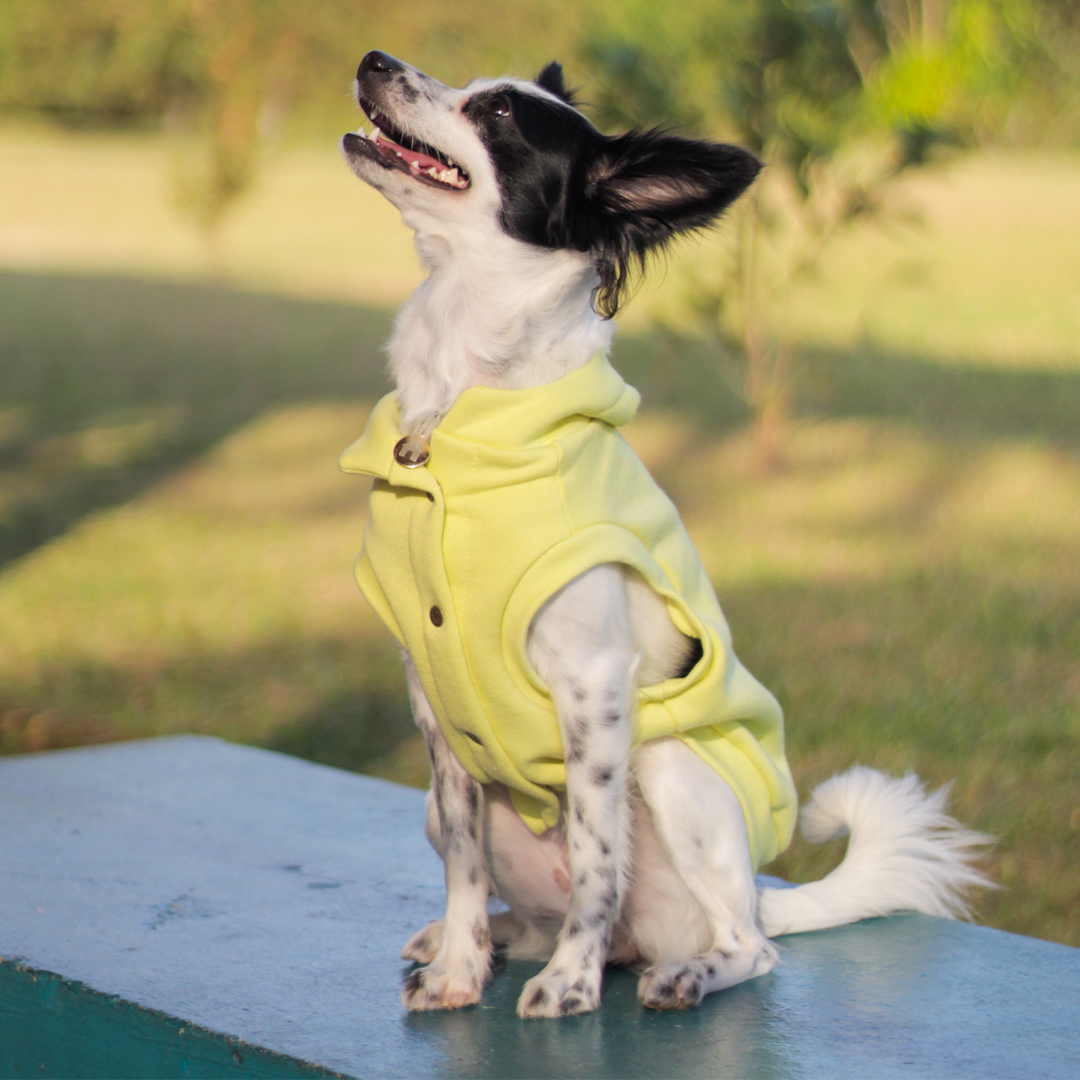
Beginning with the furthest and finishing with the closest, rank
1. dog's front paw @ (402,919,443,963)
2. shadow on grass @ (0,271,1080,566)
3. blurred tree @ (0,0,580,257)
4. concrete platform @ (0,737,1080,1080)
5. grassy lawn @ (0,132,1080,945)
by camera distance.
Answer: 1. blurred tree @ (0,0,580,257)
2. shadow on grass @ (0,271,1080,566)
3. grassy lawn @ (0,132,1080,945)
4. dog's front paw @ (402,919,443,963)
5. concrete platform @ (0,737,1080,1080)

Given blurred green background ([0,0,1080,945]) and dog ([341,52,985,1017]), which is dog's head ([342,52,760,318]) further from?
blurred green background ([0,0,1080,945])

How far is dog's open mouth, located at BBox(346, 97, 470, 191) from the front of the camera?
93.4 inches

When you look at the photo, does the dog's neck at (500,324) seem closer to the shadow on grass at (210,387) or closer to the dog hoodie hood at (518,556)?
the dog hoodie hood at (518,556)

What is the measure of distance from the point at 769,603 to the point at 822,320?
9.13 m

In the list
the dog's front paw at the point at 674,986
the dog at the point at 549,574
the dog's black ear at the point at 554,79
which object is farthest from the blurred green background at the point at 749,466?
the dog's front paw at the point at 674,986

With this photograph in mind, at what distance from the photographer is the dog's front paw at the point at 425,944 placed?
2.59 m

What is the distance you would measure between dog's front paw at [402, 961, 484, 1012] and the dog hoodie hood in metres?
0.30

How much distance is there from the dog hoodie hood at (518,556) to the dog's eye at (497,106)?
1.44ft

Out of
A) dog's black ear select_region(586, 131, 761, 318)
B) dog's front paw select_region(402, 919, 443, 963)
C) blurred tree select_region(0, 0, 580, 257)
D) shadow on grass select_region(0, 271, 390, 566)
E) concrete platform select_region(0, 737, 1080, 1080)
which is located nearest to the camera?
concrete platform select_region(0, 737, 1080, 1080)

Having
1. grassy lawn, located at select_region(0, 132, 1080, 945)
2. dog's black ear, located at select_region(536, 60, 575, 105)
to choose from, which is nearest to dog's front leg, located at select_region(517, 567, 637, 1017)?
grassy lawn, located at select_region(0, 132, 1080, 945)

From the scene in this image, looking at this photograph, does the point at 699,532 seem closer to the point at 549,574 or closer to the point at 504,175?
the point at 504,175

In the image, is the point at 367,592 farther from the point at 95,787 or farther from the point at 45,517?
the point at 45,517

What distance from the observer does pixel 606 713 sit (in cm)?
224

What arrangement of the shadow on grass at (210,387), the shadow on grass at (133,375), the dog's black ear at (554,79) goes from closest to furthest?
the dog's black ear at (554,79) < the shadow on grass at (133,375) < the shadow on grass at (210,387)
